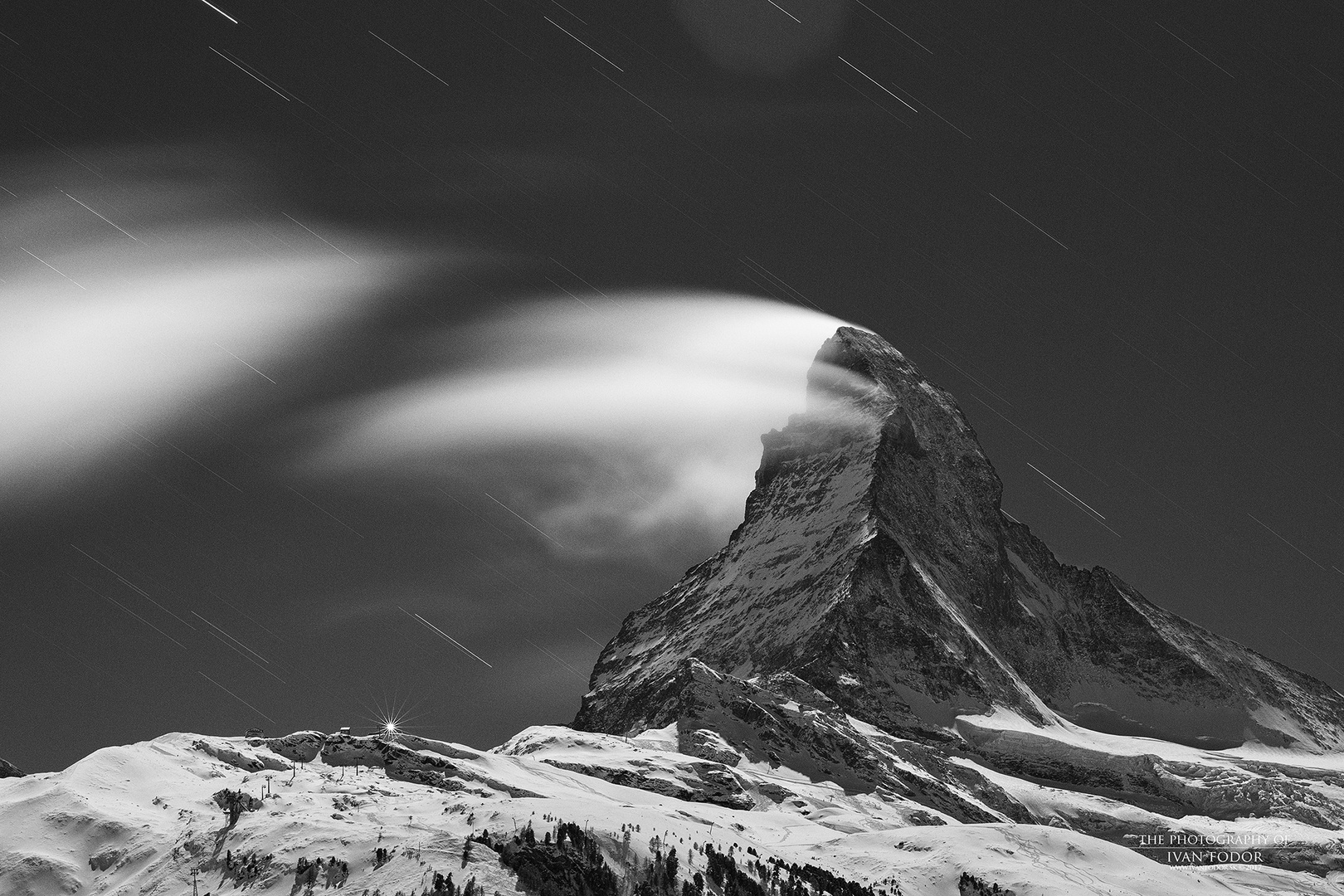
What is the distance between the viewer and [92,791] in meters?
186

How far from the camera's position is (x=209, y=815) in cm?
18000

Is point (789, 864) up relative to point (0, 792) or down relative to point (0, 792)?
up

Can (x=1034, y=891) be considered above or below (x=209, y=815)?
above

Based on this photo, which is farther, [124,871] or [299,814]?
[299,814]

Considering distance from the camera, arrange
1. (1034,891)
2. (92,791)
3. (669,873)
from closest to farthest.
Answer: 1. (669,873)
2. (92,791)
3. (1034,891)

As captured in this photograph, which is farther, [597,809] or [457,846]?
[597,809]

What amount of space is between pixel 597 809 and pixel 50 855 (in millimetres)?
69150

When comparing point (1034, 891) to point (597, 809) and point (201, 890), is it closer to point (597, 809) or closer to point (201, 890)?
point (597, 809)

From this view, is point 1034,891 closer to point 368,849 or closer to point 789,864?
point 789,864

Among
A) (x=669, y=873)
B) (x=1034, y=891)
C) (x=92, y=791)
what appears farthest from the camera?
(x=1034, y=891)

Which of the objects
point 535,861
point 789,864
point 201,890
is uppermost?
point 789,864

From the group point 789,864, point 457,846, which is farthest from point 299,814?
point 789,864

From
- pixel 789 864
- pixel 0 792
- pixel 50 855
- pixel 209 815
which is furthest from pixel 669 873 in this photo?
pixel 0 792

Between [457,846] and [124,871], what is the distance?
126ft
